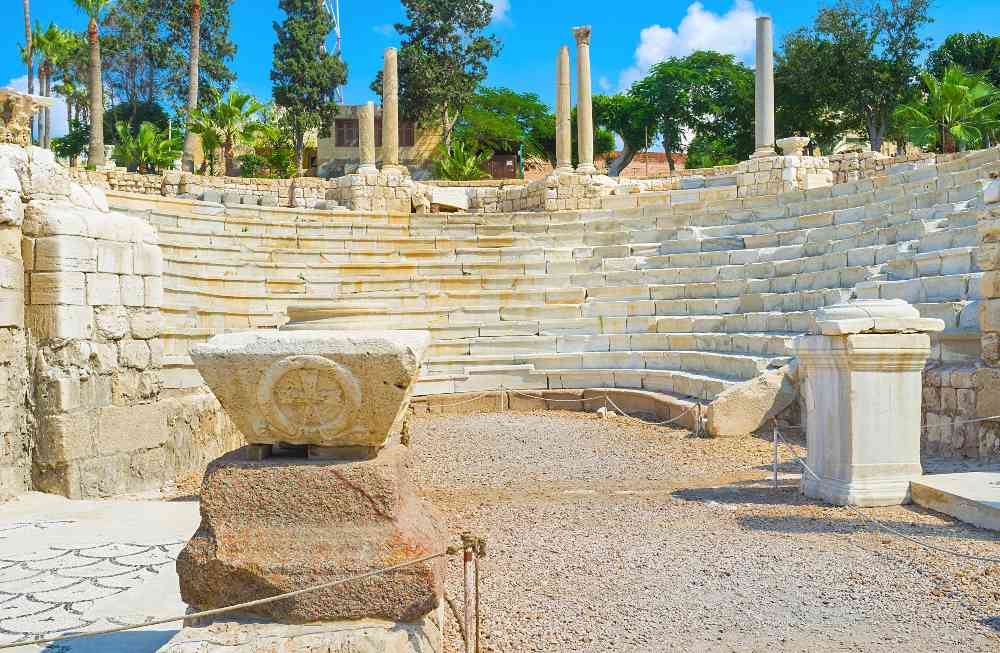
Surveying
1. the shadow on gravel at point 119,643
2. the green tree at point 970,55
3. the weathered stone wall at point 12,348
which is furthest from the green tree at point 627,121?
the shadow on gravel at point 119,643

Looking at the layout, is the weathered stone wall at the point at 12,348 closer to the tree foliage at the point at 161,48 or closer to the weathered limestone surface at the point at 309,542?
the weathered limestone surface at the point at 309,542

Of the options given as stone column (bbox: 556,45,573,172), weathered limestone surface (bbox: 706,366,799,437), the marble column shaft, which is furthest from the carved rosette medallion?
the marble column shaft

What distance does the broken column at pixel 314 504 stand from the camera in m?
2.86

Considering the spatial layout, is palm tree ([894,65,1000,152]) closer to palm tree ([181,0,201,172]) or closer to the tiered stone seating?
the tiered stone seating

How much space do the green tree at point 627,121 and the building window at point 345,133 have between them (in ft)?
40.6

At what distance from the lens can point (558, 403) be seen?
40.9ft

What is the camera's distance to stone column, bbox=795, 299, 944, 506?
18.6 feet

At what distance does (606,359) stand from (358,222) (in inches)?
251

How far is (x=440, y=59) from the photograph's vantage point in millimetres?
40719

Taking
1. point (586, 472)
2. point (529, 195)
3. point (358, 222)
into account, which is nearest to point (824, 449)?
point (586, 472)

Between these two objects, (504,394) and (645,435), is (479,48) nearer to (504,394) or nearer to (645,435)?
(504,394)

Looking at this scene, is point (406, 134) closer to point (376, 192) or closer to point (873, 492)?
point (376, 192)

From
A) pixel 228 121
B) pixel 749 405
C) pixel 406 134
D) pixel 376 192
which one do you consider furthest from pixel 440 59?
pixel 749 405

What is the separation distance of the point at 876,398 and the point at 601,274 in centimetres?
914
